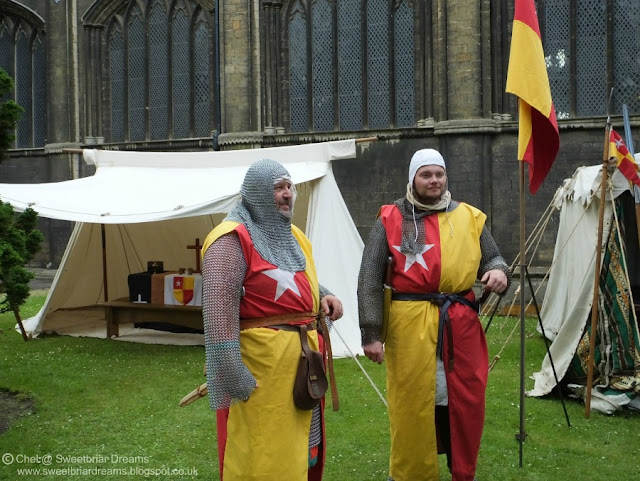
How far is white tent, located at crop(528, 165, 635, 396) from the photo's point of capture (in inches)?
231

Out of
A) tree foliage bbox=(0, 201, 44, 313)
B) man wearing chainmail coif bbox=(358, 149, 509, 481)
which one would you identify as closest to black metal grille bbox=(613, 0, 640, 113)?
man wearing chainmail coif bbox=(358, 149, 509, 481)

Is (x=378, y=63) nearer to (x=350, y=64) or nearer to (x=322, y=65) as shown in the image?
(x=350, y=64)

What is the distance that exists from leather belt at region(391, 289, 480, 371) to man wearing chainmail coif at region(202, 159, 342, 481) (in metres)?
0.75

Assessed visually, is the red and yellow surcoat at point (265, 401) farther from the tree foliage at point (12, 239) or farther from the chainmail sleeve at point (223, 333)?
the tree foliage at point (12, 239)

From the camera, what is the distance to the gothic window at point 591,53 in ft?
39.4

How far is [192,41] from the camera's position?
600 inches

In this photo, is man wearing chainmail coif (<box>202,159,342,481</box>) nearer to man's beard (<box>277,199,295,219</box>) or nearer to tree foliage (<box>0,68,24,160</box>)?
man's beard (<box>277,199,295,219</box>)

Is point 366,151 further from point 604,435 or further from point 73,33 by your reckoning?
point 604,435

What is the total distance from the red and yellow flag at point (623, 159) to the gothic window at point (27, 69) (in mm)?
14292

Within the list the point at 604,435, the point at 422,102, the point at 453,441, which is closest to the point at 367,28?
the point at 422,102

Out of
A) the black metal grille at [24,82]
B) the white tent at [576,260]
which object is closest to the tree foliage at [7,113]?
the white tent at [576,260]

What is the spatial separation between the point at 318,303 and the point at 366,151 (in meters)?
10.6

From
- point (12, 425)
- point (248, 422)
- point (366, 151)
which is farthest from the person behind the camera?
point (366, 151)


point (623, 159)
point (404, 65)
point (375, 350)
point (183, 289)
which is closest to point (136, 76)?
point (404, 65)
